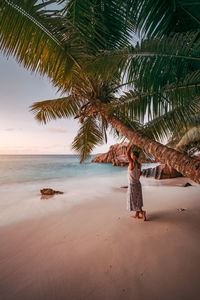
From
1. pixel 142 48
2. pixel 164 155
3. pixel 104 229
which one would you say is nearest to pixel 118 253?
pixel 104 229

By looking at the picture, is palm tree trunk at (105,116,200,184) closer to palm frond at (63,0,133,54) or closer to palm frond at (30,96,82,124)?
palm frond at (63,0,133,54)

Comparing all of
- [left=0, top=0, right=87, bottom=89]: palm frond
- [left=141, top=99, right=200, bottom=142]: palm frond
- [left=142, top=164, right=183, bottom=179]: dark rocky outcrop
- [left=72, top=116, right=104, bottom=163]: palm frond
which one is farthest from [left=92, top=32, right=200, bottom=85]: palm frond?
[left=142, top=164, right=183, bottom=179]: dark rocky outcrop

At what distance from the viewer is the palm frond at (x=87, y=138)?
5.77m

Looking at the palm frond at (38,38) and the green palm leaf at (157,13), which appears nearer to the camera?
the green palm leaf at (157,13)

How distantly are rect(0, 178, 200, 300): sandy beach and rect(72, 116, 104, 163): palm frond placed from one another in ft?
9.30

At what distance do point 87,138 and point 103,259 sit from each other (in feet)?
13.7

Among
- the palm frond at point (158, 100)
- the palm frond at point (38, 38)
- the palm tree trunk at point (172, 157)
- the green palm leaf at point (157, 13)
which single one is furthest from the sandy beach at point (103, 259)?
the green palm leaf at point (157, 13)

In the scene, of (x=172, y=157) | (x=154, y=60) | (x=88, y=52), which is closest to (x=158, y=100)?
(x=154, y=60)

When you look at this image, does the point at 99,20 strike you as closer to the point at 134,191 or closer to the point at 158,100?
the point at 158,100

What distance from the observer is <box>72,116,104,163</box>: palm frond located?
577cm

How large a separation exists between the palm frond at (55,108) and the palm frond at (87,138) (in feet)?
2.36

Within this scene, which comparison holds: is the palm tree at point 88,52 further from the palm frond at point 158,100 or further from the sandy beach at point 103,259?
the sandy beach at point 103,259

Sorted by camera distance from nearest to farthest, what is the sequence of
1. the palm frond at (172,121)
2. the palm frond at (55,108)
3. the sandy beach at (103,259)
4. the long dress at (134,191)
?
the sandy beach at (103,259) < the palm frond at (172,121) < the long dress at (134,191) < the palm frond at (55,108)

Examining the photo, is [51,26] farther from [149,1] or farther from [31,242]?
[31,242]
